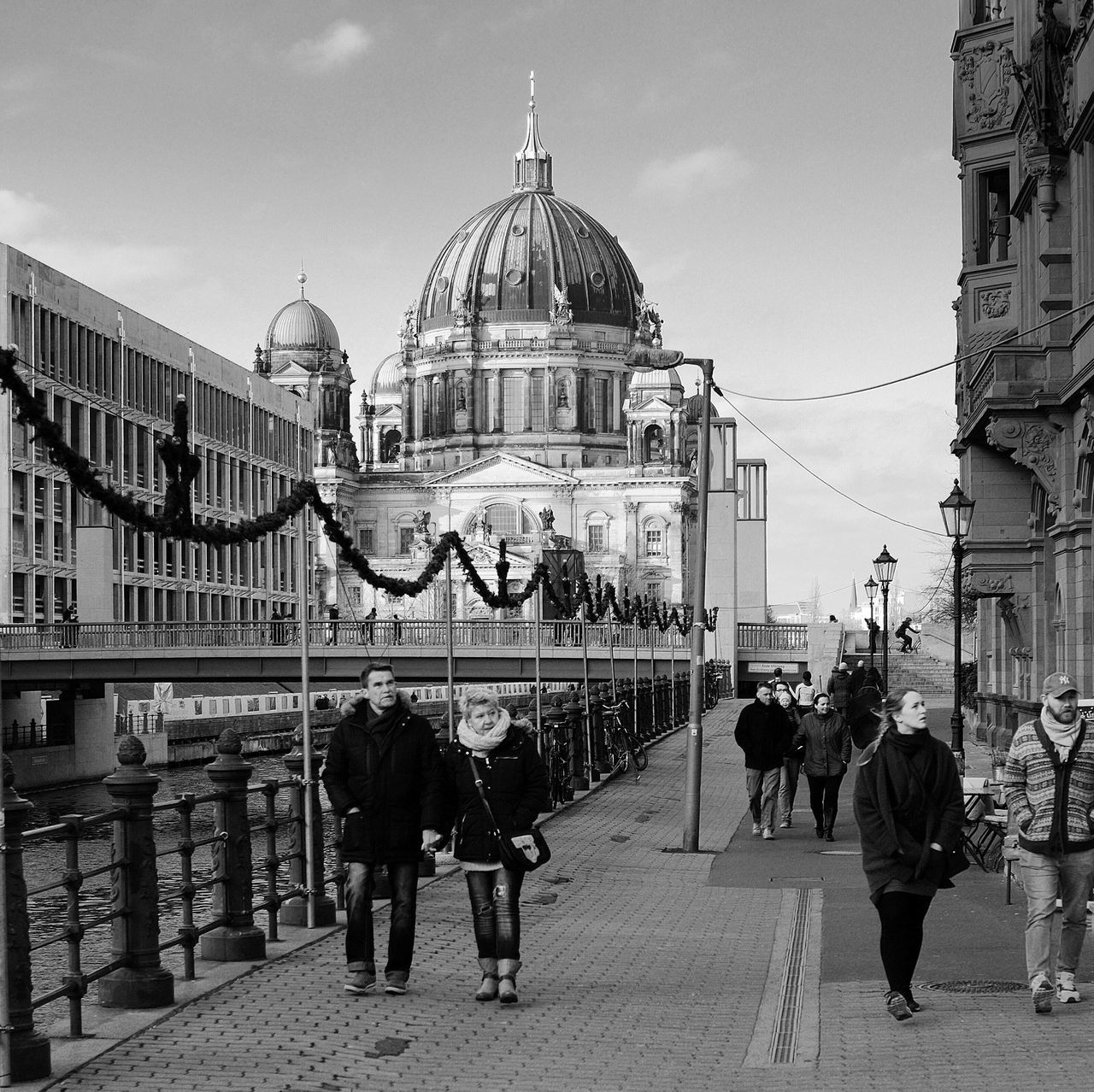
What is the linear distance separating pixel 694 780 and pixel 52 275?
198 feet

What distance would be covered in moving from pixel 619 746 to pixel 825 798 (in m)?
12.0

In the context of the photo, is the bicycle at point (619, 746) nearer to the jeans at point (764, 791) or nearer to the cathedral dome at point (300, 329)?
the jeans at point (764, 791)

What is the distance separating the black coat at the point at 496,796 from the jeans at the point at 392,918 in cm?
33

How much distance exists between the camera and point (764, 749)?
890 inches

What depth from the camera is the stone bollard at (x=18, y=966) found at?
8992 millimetres

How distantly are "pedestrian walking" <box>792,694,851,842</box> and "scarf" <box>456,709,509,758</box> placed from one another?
1144 cm

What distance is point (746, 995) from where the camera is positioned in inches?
455

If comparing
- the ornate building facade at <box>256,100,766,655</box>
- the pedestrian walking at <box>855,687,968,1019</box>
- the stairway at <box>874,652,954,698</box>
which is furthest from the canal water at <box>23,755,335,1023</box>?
the ornate building facade at <box>256,100,766,655</box>

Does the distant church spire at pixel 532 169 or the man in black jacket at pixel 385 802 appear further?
the distant church spire at pixel 532 169

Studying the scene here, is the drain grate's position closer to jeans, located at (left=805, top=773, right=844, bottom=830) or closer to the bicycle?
jeans, located at (left=805, top=773, right=844, bottom=830)

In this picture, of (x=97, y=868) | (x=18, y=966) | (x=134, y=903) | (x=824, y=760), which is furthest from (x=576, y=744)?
(x=18, y=966)

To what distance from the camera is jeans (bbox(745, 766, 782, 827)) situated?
2262 cm

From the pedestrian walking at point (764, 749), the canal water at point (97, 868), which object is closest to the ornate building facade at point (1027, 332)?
the pedestrian walking at point (764, 749)

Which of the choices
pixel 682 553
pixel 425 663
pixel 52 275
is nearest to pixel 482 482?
pixel 682 553
